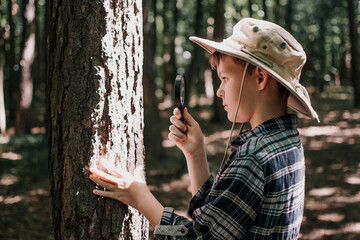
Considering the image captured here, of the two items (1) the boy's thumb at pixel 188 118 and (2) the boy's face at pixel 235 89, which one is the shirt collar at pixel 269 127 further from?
(1) the boy's thumb at pixel 188 118

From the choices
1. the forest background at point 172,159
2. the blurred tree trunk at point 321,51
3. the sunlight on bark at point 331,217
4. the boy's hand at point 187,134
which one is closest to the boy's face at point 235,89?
the boy's hand at point 187,134

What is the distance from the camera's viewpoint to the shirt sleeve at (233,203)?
5.16 feet

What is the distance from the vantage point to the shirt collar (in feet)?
5.77

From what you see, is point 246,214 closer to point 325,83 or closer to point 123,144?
point 123,144

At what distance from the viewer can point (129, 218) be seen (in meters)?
2.12

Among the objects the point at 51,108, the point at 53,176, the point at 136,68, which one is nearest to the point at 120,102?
the point at 136,68

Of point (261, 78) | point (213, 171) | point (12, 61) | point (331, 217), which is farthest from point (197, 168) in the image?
point (12, 61)

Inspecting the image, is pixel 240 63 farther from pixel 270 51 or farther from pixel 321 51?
pixel 321 51

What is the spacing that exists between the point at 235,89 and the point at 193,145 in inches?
22.1

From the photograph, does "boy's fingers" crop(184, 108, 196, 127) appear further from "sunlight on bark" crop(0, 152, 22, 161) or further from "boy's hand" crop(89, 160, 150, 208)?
"sunlight on bark" crop(0, 152, 22, 161)

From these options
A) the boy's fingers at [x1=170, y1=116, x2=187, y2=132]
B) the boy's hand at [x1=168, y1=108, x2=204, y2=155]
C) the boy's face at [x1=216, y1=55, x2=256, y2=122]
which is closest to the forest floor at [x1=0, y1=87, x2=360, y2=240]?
the boy's hand at [x1=168, y1=108, x2=204, y2=155]

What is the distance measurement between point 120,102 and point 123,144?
24 centimetres

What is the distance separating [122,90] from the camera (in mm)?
2055

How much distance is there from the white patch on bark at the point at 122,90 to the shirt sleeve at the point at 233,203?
64cm
